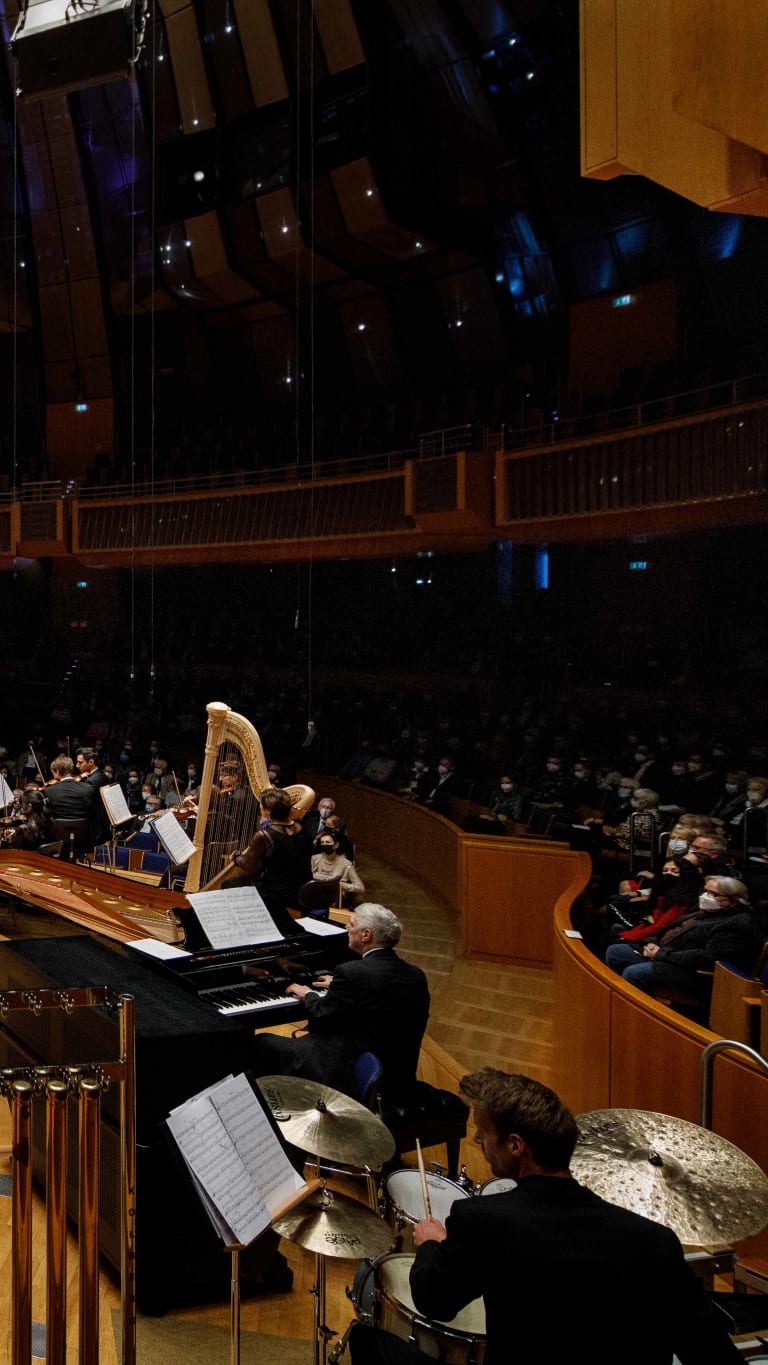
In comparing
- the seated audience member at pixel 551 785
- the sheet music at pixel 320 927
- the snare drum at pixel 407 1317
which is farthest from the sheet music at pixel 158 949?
the seated audience member at pixel 551 785

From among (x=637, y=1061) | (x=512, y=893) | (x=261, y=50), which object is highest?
(x=261, y=50)

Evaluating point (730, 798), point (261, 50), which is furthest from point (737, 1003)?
point (261, 50)

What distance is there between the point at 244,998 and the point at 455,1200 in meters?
2.04

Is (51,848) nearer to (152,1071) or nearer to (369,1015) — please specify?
(369,1015)

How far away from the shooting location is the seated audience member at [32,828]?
852 centimetres

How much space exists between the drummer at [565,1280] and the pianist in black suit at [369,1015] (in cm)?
176

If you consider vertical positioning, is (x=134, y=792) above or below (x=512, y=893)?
above

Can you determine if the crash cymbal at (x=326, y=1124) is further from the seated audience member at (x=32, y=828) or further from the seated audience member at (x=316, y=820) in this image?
the seated audience member at (x=32, y=828)

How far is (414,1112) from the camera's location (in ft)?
12.1

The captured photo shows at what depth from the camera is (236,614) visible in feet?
45.4

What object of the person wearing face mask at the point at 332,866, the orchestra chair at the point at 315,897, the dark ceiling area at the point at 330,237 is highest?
the dark ceiling area at the point at 330,237

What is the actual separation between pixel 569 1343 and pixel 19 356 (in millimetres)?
16424

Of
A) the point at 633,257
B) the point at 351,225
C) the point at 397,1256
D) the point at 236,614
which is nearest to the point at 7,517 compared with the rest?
the point at 236,614

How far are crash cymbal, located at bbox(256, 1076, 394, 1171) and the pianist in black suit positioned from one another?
44.0 inches
